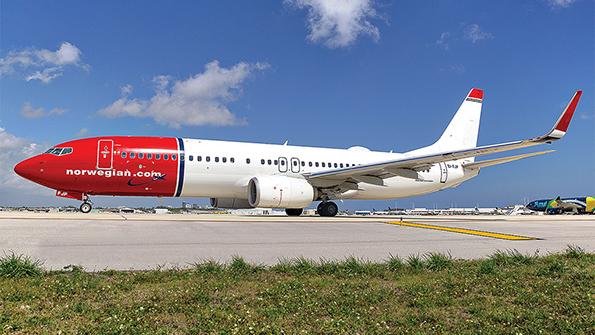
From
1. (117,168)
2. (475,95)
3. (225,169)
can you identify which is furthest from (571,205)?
(117,168)

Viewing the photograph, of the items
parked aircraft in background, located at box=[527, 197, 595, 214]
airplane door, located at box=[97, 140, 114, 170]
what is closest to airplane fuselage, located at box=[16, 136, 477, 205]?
airplane door, located at box=[97, 140, 114, 170]

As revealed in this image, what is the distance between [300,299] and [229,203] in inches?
708

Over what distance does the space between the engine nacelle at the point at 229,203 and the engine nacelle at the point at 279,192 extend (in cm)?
226

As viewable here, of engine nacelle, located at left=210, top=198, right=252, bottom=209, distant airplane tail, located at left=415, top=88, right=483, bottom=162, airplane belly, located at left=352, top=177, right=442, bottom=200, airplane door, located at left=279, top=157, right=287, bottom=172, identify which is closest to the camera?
airplane door, located at left=279, top=157, right=287, bottom=172

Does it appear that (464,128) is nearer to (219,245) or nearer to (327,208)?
(327,208)

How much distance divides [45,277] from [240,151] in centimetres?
1577

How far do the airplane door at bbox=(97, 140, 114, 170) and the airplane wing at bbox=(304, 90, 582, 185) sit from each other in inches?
351

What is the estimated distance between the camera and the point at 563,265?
5.82 meters

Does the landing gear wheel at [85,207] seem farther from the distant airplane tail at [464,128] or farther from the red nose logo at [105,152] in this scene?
the distant airplane tail at [464,128]

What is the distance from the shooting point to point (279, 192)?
1925 centimetres

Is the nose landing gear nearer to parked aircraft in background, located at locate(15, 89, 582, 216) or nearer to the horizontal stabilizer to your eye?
parked aircraft in background, located at locate(15, 89, 582, 216)

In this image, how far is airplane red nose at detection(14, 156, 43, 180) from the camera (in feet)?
57.9

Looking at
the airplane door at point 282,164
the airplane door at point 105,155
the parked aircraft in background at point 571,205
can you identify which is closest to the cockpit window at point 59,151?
Result: the airplane door at point 105,155

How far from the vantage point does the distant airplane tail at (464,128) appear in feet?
90.0
